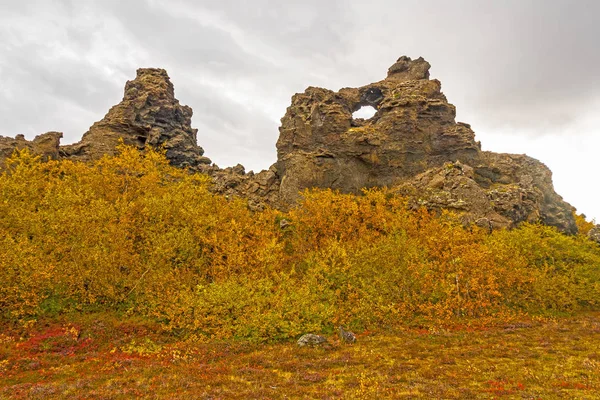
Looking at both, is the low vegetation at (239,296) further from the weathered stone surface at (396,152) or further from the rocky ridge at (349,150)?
the weathered stone surface at (396,152)

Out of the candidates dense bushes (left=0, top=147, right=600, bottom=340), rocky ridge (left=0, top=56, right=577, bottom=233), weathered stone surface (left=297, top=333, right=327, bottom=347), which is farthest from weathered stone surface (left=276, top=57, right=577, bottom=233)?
weathered stone surface (left=297, top=333, right=327, bottom=347)

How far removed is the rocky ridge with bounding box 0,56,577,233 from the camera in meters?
79.2

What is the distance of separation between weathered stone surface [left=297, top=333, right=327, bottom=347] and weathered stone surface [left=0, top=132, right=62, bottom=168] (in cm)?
6523

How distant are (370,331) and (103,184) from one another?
38111 millimetres

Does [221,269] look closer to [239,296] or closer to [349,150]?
[239,296]

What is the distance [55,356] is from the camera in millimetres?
24391

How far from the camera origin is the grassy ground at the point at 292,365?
18.2 meters

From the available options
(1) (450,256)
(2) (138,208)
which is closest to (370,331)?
(1) (450,256)

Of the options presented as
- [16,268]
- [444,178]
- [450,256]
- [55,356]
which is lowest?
[55,356]

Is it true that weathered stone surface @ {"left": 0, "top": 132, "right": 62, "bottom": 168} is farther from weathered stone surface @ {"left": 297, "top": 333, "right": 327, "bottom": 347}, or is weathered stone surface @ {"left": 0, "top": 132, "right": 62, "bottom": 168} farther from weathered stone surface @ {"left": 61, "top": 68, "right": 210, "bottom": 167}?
weathered stone surface @ {"left": 297, "top": 333, "right": 327, "bottom": 347}

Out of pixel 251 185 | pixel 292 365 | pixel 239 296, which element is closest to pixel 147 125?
pixel 251 185

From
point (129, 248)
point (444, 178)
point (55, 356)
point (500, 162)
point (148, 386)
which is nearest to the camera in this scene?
point (148, 386)

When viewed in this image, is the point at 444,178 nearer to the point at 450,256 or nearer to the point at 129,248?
the point at 450,256

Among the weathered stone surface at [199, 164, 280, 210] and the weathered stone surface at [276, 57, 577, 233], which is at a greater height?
the weathered stone surface at [276, 57, 577, 233]
